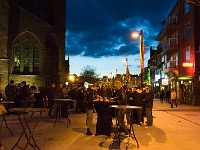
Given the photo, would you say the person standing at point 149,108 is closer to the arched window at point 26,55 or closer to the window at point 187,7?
the window at point 187,7

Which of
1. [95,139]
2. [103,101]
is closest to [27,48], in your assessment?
[103,101]

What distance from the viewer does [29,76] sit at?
119ft

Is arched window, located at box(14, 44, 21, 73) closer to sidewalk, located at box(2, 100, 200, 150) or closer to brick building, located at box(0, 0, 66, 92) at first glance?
brick building, located at box(0, 0, 66, 92)

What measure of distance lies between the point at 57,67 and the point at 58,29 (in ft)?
24.3

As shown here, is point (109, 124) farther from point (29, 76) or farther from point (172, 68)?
point (172, 68)

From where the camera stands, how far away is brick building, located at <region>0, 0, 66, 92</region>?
31.6 metres

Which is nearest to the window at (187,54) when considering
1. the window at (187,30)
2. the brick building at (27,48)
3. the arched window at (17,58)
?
the window at (187,30)

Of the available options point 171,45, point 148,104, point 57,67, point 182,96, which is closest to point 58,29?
point 57,67

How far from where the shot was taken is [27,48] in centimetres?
3659

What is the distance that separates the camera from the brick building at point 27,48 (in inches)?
1243

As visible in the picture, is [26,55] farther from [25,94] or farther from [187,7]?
[187,7]

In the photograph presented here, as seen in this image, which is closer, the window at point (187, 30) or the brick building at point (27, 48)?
the brick building at point (27, 48)

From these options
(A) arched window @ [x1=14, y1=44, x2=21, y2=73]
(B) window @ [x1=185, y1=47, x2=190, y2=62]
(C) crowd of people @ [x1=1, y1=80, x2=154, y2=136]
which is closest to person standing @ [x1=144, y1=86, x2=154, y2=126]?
(C) crowd of people @ [x1=1, y1=80, x2=154, y2=136]

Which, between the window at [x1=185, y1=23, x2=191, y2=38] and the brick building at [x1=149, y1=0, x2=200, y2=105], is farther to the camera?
the window at [x1=185, y1=23, x2=191, y2=38]
